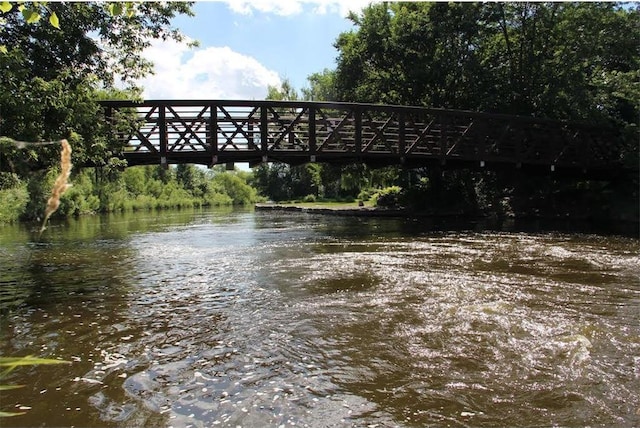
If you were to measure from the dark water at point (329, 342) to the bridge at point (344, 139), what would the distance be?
7.41m

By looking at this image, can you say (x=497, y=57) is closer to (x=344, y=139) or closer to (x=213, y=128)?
(x=344, y=139)

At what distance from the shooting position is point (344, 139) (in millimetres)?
23422

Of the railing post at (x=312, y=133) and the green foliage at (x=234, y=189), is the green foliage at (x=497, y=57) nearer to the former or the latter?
the railing post at (x=312, y=133)

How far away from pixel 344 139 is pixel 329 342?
17.5 meters

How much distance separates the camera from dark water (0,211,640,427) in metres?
4.88

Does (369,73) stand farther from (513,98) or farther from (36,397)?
(36,397)

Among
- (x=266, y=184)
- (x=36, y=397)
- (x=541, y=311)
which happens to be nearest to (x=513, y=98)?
(x=541, y=311)

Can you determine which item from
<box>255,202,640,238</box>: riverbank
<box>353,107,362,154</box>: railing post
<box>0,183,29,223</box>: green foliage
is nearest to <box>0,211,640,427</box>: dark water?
<box>255,202,640,238</box>: riverbank

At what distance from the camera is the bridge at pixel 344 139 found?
19.8 m

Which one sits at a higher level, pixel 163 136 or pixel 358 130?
pixel 358 130

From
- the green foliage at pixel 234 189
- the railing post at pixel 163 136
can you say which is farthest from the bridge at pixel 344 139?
the green foliage at pixel 234 189

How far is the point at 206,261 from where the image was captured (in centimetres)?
1484

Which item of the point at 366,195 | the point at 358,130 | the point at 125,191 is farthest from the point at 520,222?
the point at 125,191

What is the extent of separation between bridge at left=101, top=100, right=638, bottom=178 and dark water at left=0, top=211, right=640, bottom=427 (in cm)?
741
